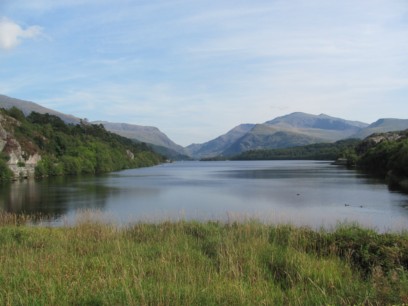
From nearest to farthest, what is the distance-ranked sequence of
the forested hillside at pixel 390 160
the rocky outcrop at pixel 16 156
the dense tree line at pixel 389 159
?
the forested hillside at pixel 390 160, the dense tree line at pixel 389 159, the rocky outcrop at pixel 16 156

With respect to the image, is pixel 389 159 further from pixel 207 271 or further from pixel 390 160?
pixel 207 271

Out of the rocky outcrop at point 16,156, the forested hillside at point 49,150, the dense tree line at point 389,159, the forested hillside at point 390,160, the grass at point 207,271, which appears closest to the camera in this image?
the grass at point 207,271

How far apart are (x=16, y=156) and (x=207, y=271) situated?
11662 cm

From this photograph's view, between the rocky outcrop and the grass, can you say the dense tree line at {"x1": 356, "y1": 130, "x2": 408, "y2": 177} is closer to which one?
the grass

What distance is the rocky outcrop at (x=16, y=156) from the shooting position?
10931 cm

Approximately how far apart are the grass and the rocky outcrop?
340ft

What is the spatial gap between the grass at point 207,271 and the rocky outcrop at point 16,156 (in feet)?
340

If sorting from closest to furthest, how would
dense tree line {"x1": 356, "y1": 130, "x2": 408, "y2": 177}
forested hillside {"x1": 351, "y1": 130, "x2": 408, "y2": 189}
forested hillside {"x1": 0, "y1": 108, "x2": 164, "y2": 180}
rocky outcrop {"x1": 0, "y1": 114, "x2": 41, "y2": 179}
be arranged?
forested hillside {"x1": 351, "y1": 130, "x2": 408, "y2": 189} → dense tree line {"x1": 356, "y1": 130, "x2": 408, "y2": 177} → rocky outcrop {"x1": 0, "y1": 114, "x2": 41, "y2": 179} → forested hillside {"x1": 0, "y1": 108, "x2": 164, "y2": 180}

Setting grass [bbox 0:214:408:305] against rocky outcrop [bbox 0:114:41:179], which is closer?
grass [bbox 0:214:408:305]

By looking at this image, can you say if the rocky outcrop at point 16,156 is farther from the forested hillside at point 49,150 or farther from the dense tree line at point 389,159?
the dense tree line at point 389,159

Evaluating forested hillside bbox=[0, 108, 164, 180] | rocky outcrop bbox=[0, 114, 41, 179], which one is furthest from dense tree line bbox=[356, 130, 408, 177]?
rocky outcrop bbox=[0, 114, 41, 179]

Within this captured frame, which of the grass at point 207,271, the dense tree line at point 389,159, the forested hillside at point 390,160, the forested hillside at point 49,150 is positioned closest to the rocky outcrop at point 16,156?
the forested hillside at point 49,150

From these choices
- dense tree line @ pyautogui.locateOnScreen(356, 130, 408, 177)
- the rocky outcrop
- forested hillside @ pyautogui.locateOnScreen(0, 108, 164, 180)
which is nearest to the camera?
dense tree line @ pyautogui.locateOnScreen(356, 130, 408, 177)

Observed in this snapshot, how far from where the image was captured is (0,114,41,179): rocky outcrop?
109m
